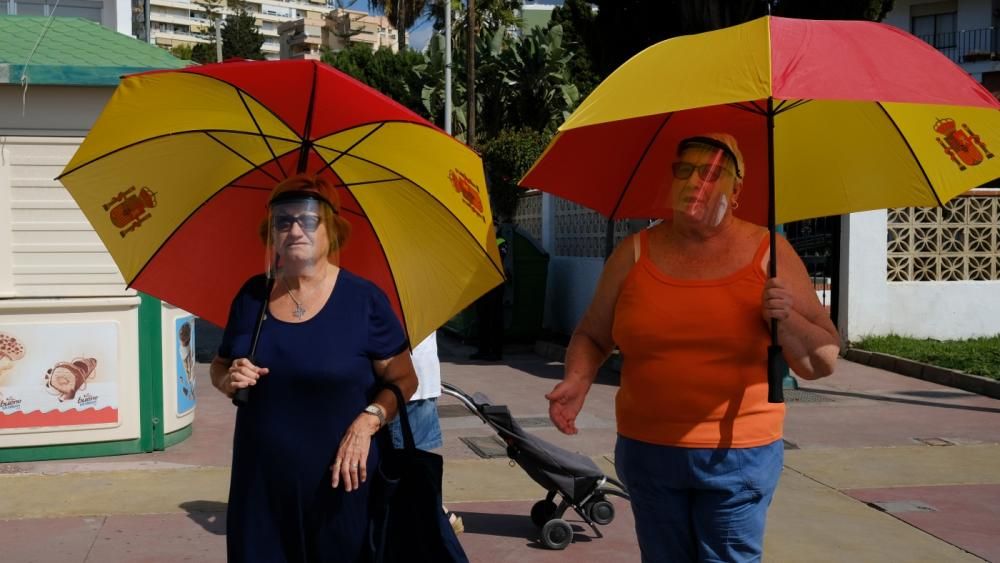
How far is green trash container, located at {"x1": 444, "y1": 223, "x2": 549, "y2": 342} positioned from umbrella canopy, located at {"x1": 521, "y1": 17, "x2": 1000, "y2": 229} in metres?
11.5

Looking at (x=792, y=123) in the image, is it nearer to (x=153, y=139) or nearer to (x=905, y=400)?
(x=153, y=139)

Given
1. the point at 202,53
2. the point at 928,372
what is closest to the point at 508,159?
the point at 928,372

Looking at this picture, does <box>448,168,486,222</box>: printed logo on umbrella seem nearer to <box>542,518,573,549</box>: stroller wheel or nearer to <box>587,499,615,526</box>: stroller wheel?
<box>542,518,573,549</box>: stroller wheel

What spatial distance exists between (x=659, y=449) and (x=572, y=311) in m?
12.5

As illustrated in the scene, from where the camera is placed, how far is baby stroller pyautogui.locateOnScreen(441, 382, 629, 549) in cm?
560

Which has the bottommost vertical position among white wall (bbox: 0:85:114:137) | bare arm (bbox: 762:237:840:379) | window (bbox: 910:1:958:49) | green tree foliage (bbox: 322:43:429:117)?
bare arm (bbox: 762:237:840:379)

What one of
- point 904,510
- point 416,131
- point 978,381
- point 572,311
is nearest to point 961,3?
point 572,311

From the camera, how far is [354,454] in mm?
2951

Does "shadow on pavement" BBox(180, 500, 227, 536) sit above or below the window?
below

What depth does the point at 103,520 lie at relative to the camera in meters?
6.10

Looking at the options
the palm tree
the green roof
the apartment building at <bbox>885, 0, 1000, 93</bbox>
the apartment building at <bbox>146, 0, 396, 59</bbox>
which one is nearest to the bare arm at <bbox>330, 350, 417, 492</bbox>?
the green roof

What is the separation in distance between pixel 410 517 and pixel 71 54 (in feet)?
20.0

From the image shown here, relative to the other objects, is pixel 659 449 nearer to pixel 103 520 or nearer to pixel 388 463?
pixel 388 463

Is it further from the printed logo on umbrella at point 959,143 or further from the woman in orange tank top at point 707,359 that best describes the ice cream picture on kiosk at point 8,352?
the printed logo on umbrella at point 959,143
